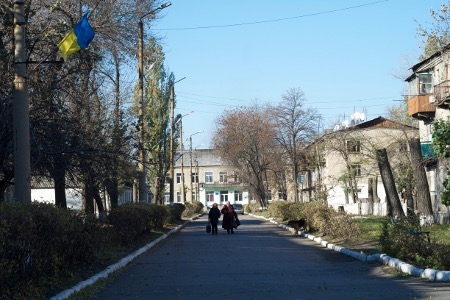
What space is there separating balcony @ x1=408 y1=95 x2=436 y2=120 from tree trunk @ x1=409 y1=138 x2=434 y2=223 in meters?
11.2

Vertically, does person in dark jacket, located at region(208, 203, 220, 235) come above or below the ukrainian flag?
below

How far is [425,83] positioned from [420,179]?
568 inches

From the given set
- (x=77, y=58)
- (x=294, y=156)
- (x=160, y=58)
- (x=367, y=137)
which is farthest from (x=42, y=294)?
(x=367, y=137)

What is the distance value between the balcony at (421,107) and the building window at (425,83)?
0.72m

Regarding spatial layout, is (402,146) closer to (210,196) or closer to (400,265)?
(400,265)

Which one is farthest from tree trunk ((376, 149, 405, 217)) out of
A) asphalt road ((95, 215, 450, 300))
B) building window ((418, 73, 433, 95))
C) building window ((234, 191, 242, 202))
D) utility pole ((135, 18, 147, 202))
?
building window ((234, 191, 242, 202))

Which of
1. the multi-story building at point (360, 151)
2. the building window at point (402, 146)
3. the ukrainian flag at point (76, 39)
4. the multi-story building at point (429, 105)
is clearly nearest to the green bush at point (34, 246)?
the ukrainian flag at point (76, 39)

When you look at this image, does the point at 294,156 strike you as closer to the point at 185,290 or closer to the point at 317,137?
the point at 317,137

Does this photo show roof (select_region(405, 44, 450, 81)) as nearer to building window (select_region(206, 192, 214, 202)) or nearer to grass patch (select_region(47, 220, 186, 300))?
grass patch (select_region(47, 220, 186, 300))

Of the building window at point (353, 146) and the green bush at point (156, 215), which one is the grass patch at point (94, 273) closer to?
the green bush at point (156, 215)

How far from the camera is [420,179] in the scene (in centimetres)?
3425

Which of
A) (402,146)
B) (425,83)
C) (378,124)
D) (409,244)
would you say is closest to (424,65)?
(425,83)

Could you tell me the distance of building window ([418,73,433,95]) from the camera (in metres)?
46.9

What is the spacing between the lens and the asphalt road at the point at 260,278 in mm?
12562
